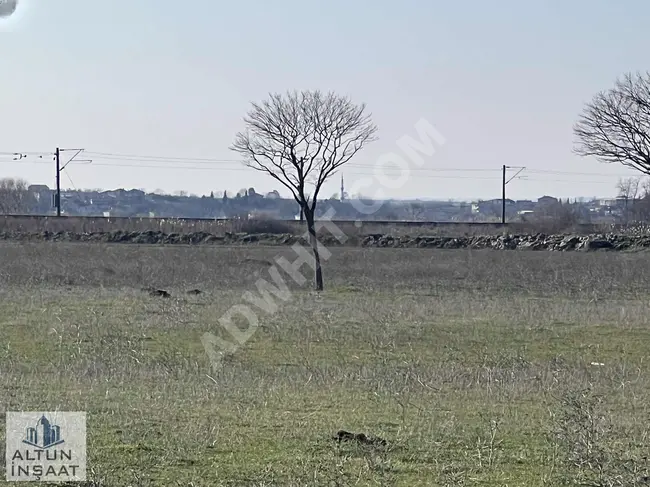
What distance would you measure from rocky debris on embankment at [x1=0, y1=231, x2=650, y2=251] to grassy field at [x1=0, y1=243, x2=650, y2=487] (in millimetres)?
32997

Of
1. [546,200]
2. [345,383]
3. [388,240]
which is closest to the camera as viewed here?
[345,383]

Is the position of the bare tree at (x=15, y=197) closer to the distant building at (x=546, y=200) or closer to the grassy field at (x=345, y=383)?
the distant building at (x=546, y=200)

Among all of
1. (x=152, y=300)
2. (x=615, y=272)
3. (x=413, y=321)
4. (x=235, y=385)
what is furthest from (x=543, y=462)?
(x=615, y=272)

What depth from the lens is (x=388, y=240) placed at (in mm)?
63000

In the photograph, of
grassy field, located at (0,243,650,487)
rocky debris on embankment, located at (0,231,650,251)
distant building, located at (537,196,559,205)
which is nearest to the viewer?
grassy field, located at (0,243,650,487)

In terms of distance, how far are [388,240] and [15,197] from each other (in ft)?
200

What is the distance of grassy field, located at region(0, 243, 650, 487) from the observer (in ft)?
26.2

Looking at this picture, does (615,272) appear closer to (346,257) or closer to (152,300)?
(346,257)

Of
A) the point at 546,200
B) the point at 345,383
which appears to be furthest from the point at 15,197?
the point at 345,383

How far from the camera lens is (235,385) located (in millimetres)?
12102

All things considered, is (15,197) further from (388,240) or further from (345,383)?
(345,383)

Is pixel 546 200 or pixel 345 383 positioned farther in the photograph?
pixel 546 200

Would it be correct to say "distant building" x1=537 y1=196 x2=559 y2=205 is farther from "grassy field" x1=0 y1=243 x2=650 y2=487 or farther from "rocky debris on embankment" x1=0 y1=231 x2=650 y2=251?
"grassy field" x1=0 y1=243 x2=650 y2=487

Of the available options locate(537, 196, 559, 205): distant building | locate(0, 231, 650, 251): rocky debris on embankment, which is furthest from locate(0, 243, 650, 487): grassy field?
locate(537, 196, 559, 205): distant building
